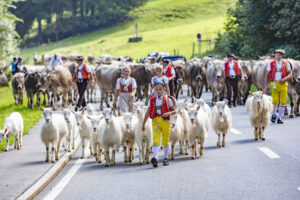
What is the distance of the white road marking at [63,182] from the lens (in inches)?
401

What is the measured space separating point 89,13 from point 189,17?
23789mm

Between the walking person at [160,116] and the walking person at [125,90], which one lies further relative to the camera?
the walking person at [125,90]

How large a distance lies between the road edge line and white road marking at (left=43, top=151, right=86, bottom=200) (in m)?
0.20

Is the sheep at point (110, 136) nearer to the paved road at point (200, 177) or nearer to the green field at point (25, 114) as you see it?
the paved road at point (200, 177)

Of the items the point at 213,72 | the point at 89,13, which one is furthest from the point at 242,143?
the point at 89,13

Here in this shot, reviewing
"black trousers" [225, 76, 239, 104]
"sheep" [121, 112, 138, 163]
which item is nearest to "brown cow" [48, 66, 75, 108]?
"black trousers" [225, 76, 239, 104]

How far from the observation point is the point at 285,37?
42.8 meters

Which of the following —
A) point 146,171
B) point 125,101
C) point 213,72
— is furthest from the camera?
point 213,72

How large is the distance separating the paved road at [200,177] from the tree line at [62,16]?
12284cm

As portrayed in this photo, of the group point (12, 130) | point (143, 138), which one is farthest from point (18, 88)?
point (143, 138)

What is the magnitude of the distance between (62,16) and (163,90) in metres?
128

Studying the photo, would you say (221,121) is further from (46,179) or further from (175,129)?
(46,179)

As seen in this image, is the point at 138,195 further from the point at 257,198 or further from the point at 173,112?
the point at 173,112

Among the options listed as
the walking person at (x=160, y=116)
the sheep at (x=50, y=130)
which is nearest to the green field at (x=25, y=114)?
the sheep at (x=50, y=130)
